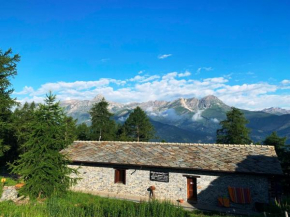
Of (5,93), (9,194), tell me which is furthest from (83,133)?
(9,194)

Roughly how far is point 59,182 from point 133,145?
845cm

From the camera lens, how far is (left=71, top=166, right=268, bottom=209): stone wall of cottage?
14559 mm

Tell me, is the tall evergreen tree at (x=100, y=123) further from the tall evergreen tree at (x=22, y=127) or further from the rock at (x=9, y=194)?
the rock at (x=9, y=194)

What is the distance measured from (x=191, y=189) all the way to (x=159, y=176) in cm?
263

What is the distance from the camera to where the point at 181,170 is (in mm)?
16391

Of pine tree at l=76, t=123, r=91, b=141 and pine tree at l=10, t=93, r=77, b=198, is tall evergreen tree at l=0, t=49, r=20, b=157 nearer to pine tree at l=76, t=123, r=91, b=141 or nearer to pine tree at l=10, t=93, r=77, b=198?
pine tree at l=10, t=93, r=77, b=198

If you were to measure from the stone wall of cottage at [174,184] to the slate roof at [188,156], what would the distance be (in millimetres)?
664

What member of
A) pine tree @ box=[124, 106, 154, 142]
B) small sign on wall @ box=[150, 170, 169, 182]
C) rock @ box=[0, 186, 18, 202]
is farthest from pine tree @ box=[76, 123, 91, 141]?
rock @ box=[0, 186, 18, 202]

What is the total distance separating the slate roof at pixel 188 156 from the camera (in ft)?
49.8

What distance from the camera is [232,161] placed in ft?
52.3

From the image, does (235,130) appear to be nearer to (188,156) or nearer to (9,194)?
(188,156)

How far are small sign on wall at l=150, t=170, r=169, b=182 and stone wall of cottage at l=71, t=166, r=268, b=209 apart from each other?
0.80 feet

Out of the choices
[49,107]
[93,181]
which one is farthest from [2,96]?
[93,181]

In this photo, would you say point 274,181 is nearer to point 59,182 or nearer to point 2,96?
point 59,182
